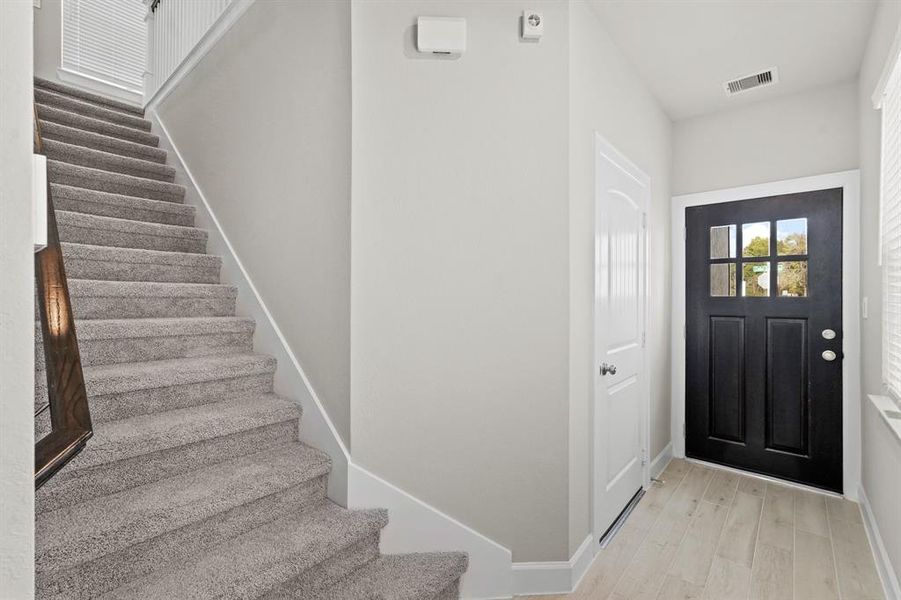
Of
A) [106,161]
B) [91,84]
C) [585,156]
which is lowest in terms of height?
[585,156]

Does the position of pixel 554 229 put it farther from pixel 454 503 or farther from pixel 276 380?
pixel 276 380

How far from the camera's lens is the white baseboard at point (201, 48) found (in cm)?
269

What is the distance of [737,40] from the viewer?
2.47 m

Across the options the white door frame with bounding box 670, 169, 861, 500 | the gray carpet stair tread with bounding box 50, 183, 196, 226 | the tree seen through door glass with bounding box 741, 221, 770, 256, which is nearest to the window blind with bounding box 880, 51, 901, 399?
the white door frame with bounding box 670, 169, 861, 500

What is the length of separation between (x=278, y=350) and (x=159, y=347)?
503 millimetres

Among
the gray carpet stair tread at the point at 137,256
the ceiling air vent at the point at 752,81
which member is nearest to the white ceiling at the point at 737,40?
the ceiling air vent at the point at 752,81

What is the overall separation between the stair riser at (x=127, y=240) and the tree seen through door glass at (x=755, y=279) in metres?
3.58

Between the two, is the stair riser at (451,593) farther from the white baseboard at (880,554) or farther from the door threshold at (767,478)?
the door threshold at (767,478)

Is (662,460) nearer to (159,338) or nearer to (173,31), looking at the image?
(159,338)

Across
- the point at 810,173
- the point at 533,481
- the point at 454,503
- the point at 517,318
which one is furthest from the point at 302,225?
the point at 810,173

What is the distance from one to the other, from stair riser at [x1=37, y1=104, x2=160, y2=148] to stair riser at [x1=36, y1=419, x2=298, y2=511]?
2755mm

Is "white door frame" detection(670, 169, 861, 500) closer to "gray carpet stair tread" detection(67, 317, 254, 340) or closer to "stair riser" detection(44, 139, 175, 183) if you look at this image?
"gray carpet stair tread" detection(67, 317, 254, 340)

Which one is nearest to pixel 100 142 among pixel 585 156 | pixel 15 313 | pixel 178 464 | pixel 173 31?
pixel 173 31

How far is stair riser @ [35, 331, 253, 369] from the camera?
187 centimetres
